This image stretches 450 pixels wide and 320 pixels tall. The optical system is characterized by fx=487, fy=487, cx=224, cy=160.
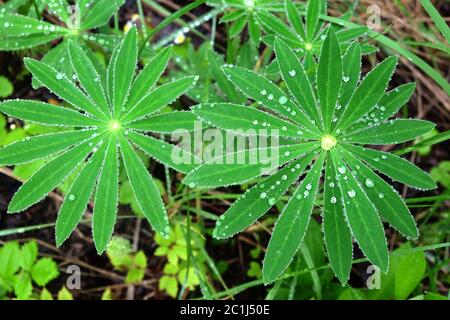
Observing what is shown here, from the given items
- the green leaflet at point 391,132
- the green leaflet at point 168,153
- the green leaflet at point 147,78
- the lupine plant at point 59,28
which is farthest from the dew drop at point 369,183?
the lupine plant at point 59,28

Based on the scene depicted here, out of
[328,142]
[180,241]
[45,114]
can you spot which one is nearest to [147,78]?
[45,114]

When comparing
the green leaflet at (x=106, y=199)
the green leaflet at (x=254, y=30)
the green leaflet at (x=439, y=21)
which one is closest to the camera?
the green leaflet at (x=106, y=199)

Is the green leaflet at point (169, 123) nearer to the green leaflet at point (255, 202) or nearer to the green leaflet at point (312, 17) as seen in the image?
the green leaflet at point (255, 202)

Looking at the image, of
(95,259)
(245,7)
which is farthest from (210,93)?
(95,259)

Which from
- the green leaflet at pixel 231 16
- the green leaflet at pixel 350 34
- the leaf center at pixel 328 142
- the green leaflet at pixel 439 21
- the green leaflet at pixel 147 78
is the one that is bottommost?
the leaf center at pixel 328 142

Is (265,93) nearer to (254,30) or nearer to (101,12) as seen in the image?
(254,30)

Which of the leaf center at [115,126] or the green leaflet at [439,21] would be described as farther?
the green leaflet at [439,21]
